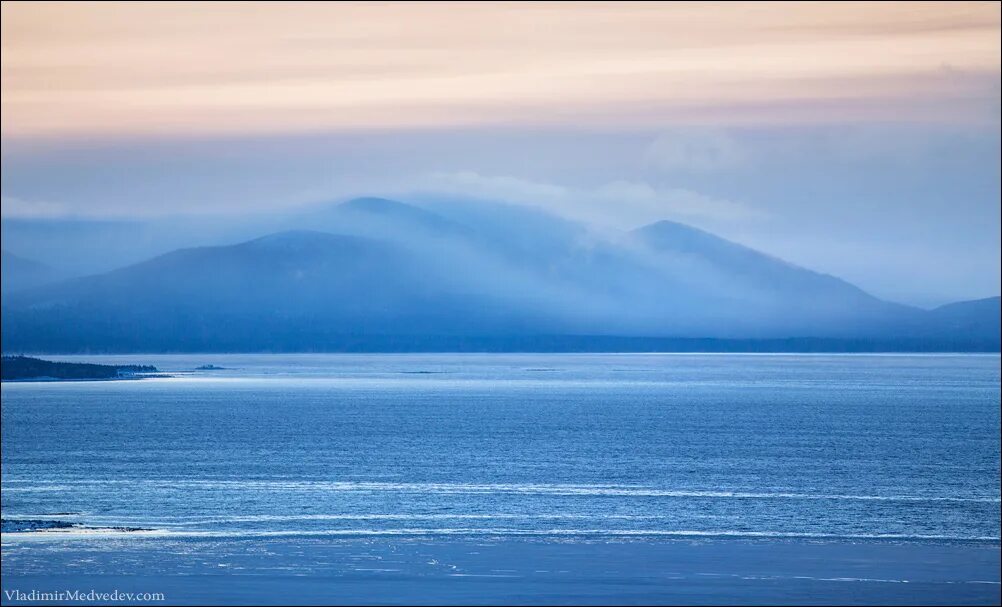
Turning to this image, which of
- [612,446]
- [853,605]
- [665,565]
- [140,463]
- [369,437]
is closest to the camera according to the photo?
[853,605]

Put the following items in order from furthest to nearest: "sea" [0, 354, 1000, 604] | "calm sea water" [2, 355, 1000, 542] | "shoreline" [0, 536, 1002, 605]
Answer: "calm sea water" [2, 355, 1000, 542] < "sea" [0, 354, 1000, 604] < "shoreline" [0, 536, 1002, 605]

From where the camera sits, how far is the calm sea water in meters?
45.6

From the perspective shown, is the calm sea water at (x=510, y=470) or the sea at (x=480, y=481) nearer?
the sea at (x=480, y=481)

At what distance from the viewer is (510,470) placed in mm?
65188

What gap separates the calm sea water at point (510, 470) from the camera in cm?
4562

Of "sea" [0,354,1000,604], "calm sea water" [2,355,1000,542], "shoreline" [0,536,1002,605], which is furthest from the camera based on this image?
"calm sea water" [2,355,1000,542]

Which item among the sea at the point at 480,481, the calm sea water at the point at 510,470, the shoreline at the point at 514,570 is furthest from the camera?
the calm sea water at the point at 510,470

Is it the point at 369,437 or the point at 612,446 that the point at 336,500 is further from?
the point at 369,437

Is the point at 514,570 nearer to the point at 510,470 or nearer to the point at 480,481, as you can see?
the point at 480,481

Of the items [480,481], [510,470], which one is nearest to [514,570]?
[480,481]

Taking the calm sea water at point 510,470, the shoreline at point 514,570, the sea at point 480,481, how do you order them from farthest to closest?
the calm sea water at point 510,470
the sea at point 480,481
the shoreline at point 514,570

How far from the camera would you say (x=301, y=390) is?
18600cm

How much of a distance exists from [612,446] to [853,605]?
171ft

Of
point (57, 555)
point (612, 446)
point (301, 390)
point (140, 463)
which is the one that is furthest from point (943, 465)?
point (301, 390)
